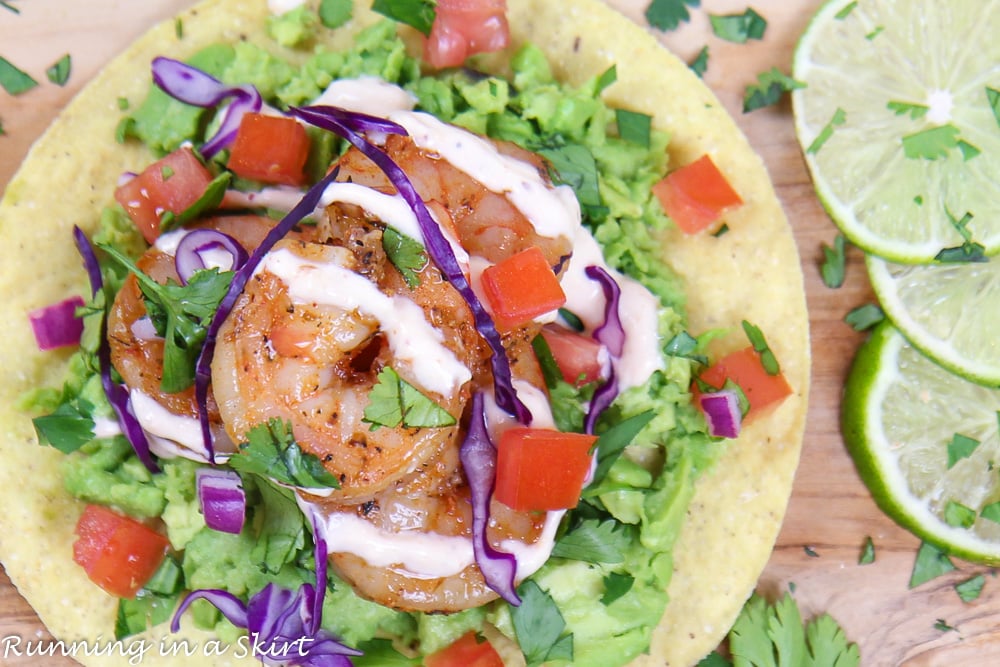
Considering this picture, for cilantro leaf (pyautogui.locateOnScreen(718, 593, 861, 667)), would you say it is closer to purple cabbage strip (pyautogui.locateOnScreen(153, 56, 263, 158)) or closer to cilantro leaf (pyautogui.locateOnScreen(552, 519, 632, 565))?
cilantro leaf (pyautogui.locateOnScreen(552, 519, 632, 565))

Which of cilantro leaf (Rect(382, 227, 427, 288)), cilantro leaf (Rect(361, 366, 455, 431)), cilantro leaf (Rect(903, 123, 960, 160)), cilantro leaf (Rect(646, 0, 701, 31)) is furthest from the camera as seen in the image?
cilantro leaf (Rect(646, 0, 701, 31))

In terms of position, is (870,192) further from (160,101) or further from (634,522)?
(160,101)

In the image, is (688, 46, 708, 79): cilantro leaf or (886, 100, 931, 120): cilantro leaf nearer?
(886, 100, 931, 120): cilantro leaf

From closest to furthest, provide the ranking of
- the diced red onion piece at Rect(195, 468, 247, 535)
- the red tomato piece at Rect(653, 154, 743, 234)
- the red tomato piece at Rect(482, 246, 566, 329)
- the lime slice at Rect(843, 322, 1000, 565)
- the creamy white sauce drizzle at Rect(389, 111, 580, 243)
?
1. the red tomato piece at Rect(482, 246, 566, 329)
2. the creamy white sauce drizzle at Rect(389, 111, 580, 243)
3. the diced red onion piece at Rect(195, 468, 247, 535)
4. the red tomato piece at Rect(653, 154, 743, 234)
5. the lime slice at Rect(843, 322, 1000, 565)

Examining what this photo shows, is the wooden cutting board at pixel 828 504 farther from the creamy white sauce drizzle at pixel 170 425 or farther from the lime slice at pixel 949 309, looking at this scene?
the creamy white sauce drizzle at pixel 170 425

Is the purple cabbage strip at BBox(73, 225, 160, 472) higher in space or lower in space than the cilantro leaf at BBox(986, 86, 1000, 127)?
lower

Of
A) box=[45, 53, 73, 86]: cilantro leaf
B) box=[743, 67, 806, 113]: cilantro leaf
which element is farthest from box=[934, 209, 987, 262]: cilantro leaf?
box=[45, 53, 73, 86]: cilantro leaf

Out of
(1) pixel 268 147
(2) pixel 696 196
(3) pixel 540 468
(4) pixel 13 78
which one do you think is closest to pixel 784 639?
(3) pixel 540 468
